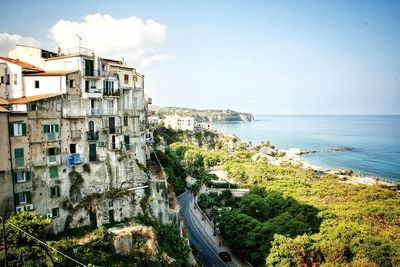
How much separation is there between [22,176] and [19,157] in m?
1.73

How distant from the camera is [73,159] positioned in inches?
1284

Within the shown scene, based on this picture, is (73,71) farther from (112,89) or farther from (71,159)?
(71,159)

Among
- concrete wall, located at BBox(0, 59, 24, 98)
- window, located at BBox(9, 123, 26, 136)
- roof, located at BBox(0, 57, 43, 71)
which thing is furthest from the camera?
roof, located at BBox(0, 57, 43, 71)

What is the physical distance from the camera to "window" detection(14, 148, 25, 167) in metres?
29.0

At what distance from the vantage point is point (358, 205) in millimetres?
53688

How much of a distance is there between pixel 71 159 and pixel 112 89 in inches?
333

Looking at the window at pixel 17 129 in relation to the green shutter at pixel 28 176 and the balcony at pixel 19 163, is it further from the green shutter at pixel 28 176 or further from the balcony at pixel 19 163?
the green shutter at pixel 28 176

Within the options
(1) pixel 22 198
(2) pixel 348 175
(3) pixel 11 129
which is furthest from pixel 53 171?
(2) pixel 348 175

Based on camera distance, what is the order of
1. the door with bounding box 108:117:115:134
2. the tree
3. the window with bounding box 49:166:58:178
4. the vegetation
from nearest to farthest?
the tree
the window with bounding box 49:166:58:178
the door with bounding box 108:117:115:134
the vegetation

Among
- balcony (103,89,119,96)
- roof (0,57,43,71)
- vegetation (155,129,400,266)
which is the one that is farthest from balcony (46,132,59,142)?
vegetation (155,129,400,266)

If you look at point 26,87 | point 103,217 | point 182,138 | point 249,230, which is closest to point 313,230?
point 249,230

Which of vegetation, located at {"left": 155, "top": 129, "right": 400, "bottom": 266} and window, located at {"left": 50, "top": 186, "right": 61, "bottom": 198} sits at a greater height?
window, located at {"left": 50, "top": 186, "right": 61, "bottom": 198}

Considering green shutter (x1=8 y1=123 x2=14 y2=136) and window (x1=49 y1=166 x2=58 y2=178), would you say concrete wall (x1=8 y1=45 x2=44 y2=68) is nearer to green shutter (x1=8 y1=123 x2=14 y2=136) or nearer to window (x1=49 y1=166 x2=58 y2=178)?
green shutter (x1=8 y1=123 x2=14 y2=136)

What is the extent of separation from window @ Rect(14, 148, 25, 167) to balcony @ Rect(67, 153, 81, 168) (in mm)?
4105
